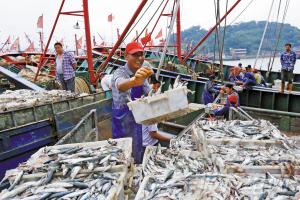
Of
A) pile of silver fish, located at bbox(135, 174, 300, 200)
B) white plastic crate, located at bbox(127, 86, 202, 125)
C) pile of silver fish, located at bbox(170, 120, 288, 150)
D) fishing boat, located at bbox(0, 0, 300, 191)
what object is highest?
white plastic crate, located at bbox(127, 86, 202, 125)

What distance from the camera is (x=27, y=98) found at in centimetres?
800

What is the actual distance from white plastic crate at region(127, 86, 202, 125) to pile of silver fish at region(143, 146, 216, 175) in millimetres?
437

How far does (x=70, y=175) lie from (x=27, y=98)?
5641 millimetres

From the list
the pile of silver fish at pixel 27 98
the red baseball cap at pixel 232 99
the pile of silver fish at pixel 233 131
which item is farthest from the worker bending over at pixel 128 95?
the red baseball cap at pixel 232 99

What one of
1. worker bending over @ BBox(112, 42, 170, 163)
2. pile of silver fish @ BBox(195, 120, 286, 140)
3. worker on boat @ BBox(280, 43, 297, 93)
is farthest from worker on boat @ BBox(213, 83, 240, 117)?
worker on boat @ BBox(280, 43, 297, 93)

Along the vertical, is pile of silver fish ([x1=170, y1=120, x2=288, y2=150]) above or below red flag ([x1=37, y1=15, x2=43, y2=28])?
below

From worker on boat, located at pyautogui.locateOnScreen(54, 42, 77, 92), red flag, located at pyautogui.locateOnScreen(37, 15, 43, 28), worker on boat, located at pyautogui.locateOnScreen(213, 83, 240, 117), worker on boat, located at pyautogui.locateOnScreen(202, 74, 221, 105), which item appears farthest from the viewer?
red flag, located at pyautogui.locateOnScreen(37, 15, 43, 28)

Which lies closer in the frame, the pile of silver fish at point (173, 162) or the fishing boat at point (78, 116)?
the pile of silver fish at point (173, 162)

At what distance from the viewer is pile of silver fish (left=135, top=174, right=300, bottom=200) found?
2594mm

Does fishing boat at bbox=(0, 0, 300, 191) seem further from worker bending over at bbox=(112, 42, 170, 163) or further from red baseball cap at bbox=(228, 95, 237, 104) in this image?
red baseball cap at bbox=(228, 95, 237, 104)

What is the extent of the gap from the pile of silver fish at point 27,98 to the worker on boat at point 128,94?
390 cm

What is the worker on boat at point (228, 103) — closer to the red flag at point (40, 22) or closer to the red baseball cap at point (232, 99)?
the red baseball cap at point (232, 99)

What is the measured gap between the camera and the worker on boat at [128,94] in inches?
157

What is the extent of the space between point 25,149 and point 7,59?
45.3 feet
